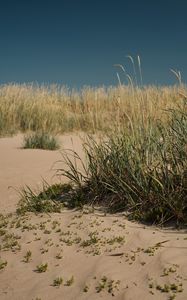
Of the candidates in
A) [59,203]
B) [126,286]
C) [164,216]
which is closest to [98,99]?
[59,203]

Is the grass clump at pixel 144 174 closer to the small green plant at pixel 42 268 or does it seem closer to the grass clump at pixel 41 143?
the small green plant at pixel 42 268

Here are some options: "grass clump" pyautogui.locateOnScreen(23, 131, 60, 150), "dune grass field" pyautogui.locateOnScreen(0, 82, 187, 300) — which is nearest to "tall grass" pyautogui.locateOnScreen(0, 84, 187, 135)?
"grass clump" pyautogui.locateOnScreen(23, 131, 60, 150)

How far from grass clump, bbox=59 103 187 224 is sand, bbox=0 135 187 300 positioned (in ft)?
0.71

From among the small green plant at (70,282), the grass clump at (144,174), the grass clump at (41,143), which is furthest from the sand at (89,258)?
the grass clump at (41,143)

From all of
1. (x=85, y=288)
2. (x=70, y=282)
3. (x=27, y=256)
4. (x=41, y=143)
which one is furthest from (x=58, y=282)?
(x=41, y=143)

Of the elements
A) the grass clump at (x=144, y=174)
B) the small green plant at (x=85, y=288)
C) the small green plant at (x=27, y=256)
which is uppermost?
the grass clump at (x=144, y=174)

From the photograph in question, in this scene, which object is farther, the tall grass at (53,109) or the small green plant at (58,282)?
the tall grass at (53,109)

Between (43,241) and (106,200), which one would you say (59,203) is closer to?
(106,200)

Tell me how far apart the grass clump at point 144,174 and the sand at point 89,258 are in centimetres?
22

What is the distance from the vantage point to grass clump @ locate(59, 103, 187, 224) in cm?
435

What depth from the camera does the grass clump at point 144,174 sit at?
14.3 ft

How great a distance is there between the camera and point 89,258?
3855 mm

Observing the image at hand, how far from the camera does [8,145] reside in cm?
1120

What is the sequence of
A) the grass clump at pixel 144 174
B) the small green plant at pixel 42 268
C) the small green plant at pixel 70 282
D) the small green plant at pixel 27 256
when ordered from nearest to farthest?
the small green plant at pixel 70 282 → the small green plant at pixel 42 268 → the small green plant at pixel 27 256 → the grass clump at pixel 144 174
